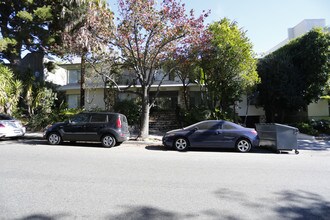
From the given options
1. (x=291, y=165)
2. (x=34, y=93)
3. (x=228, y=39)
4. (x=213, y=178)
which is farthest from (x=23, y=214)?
(x=34, y=93)

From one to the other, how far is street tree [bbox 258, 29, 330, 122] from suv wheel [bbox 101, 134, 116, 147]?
13.2m

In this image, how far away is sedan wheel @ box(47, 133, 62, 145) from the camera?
12.6m

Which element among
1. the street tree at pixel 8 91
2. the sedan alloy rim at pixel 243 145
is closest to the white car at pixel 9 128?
the street tree at pixel 8 91

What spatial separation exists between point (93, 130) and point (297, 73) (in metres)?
15.7

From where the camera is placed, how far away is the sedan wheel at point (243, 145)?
38.5 ft

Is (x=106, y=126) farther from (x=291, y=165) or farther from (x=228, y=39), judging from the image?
(x=228, y=39)

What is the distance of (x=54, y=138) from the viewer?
12.6 meters

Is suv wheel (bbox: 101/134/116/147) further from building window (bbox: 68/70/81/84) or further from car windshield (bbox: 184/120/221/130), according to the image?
building window (bbox: 68/70/81/84)

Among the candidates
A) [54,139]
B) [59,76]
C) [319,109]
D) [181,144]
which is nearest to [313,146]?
[181,144]

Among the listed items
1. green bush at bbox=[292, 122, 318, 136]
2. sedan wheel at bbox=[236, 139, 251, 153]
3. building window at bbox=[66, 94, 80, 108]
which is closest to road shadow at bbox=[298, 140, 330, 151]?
green bush at bbox=[292, 122, 318, 136]

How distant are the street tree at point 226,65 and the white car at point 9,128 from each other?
36.7 feet

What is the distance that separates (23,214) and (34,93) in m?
16.9

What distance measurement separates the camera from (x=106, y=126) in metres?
12.3

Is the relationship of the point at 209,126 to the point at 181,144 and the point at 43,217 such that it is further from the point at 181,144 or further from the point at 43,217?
the point at 43,217
